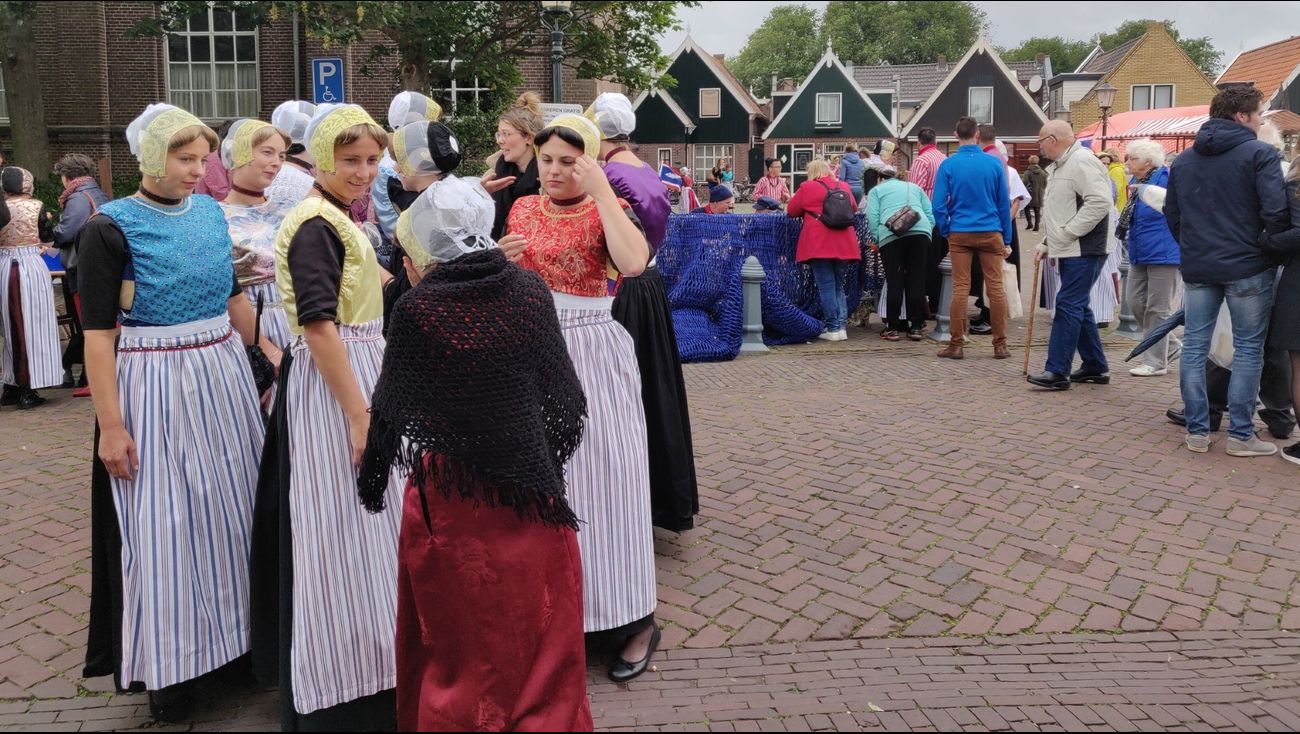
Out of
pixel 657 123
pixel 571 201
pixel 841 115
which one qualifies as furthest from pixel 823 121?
pixel 571 201

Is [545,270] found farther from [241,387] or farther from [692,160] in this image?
[692,160]

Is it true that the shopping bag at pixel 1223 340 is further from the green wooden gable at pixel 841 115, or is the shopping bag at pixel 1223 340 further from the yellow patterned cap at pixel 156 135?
the green wooden gable at pixel 841 115

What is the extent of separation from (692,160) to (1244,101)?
50128mm

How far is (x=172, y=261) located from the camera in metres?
3.29

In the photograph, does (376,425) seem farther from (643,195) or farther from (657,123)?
(657,123)

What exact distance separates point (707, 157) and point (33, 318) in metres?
49.5

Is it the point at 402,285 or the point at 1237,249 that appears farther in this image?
the point at 1237,249

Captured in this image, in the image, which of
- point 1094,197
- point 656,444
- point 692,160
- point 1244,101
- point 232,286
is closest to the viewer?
point 232,286

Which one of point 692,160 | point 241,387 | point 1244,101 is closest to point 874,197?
point 1244,101

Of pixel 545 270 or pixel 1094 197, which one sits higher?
pixel 1094 197

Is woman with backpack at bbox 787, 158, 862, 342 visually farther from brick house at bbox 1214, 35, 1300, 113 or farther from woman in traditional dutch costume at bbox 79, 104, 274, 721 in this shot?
brick house at bbox 1214, 35, 1300, 113

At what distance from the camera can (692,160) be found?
181 ft

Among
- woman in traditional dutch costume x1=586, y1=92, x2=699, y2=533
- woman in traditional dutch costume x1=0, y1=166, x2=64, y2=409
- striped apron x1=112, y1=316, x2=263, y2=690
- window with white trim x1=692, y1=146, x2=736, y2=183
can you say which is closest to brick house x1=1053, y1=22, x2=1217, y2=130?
window with white trim x1=692, y1=146, x2=736, y2=183

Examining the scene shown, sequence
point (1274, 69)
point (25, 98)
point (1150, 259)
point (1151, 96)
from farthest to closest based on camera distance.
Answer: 1. point (1151, 96)
2. point (1274, 69)
3. point (25, 98)
4. point (1150, 259)
